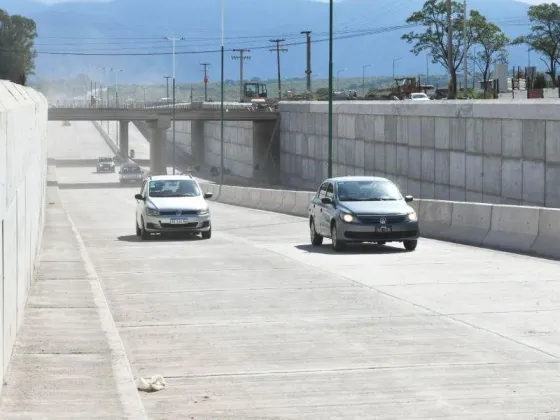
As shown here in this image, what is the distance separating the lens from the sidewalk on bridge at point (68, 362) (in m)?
9.04

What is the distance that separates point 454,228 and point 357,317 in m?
15.5

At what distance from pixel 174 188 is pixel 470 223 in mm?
8865

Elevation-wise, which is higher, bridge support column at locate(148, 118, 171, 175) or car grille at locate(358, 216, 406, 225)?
car grille at locate(358, 216, 406, 225)

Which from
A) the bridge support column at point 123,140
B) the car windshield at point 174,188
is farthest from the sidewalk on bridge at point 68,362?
the bridge support column at point 123,140

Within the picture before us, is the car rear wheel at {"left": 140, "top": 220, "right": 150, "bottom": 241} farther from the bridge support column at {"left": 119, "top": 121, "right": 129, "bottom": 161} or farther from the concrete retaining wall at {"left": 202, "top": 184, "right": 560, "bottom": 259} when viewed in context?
the bridge support column at {"left": 119, "top": 121, "right": 129, "bottom": 161}

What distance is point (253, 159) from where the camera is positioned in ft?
384

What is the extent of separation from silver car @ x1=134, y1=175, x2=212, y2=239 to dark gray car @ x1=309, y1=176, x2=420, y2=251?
4595 mm

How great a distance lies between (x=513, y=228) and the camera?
26.8 metres

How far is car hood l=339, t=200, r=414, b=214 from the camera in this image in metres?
26.6

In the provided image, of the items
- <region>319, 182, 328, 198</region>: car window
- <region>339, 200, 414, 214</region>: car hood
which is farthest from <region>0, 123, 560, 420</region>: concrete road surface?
<region>319, 182, 328, 198</region>: car window

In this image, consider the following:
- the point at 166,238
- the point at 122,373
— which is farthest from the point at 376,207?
the point at 122,373

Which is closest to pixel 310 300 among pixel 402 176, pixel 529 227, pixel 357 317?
pixel 357 317

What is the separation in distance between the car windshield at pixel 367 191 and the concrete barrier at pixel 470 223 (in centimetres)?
214

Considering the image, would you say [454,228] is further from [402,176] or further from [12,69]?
[12,69]
